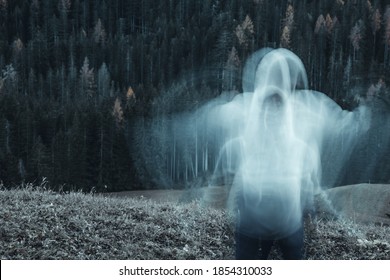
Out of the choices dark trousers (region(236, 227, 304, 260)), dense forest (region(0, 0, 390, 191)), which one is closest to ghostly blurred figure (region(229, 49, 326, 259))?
dark trousers (region(236, 227, 304, 260))

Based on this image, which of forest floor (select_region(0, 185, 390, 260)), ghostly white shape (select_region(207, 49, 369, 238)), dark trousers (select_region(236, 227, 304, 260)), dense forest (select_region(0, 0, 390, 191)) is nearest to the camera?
ghostly white shape (select_region(207, 49, 369, 238))

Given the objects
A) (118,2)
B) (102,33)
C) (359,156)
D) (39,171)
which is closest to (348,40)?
(359,156)

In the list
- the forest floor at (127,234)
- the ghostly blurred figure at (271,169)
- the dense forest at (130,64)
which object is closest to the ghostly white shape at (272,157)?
the ghostly blurred figure at (271,169)

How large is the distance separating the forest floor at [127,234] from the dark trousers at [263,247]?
38 cm

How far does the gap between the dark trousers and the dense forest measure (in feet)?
34.4

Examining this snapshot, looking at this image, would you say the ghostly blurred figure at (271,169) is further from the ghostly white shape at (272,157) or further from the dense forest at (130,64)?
the dense forest at (130,64)

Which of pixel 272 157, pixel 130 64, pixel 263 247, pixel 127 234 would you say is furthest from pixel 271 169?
pixel 130 64

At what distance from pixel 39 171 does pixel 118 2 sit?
304ft

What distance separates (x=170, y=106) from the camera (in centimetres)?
3984

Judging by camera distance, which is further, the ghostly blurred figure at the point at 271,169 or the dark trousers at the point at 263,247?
the dark trousers at the point at 263,247

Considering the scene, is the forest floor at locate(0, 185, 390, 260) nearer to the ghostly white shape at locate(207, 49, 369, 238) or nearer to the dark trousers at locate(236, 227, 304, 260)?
the dark trousers at locate(236, 227, 304, 260)

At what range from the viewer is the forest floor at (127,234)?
5.50 meters

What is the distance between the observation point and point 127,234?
19.7 feet

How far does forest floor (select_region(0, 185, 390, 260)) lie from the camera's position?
550 cm
